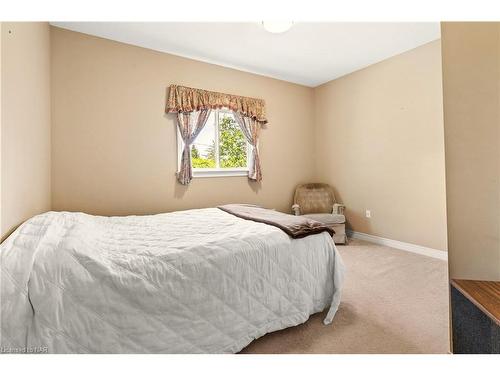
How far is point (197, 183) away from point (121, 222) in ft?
4.27

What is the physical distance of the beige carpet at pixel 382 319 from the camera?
1499 mm

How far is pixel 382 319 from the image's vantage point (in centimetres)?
177

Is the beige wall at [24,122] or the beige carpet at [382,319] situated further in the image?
the beige carpet at [382,319]

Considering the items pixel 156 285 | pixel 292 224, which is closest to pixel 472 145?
pixel 292 224

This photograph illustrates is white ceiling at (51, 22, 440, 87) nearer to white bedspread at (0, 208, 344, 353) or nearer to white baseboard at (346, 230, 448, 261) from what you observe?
white bedspread at (0, 208, 344, 353)

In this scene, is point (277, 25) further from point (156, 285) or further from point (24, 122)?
point (156, 285)

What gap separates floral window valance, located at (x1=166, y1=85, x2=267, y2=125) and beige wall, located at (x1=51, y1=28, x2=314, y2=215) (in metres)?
0.11

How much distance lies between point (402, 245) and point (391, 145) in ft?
4.56

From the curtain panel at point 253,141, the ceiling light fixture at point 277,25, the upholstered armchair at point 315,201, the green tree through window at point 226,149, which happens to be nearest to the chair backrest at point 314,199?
the upholstered armchair at point 315,201

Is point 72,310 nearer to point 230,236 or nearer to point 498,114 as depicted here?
point 230,236

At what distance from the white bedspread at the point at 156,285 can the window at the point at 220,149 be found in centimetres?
169

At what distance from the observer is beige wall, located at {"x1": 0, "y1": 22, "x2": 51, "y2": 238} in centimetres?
138

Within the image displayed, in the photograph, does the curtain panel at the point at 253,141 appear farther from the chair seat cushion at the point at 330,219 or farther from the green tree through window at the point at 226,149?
the chair seat cushion at the point at 330,219

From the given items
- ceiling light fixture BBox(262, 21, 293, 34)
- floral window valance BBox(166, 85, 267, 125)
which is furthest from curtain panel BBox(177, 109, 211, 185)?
ceiling light fixture BBox(262, 21, 293, 34)
